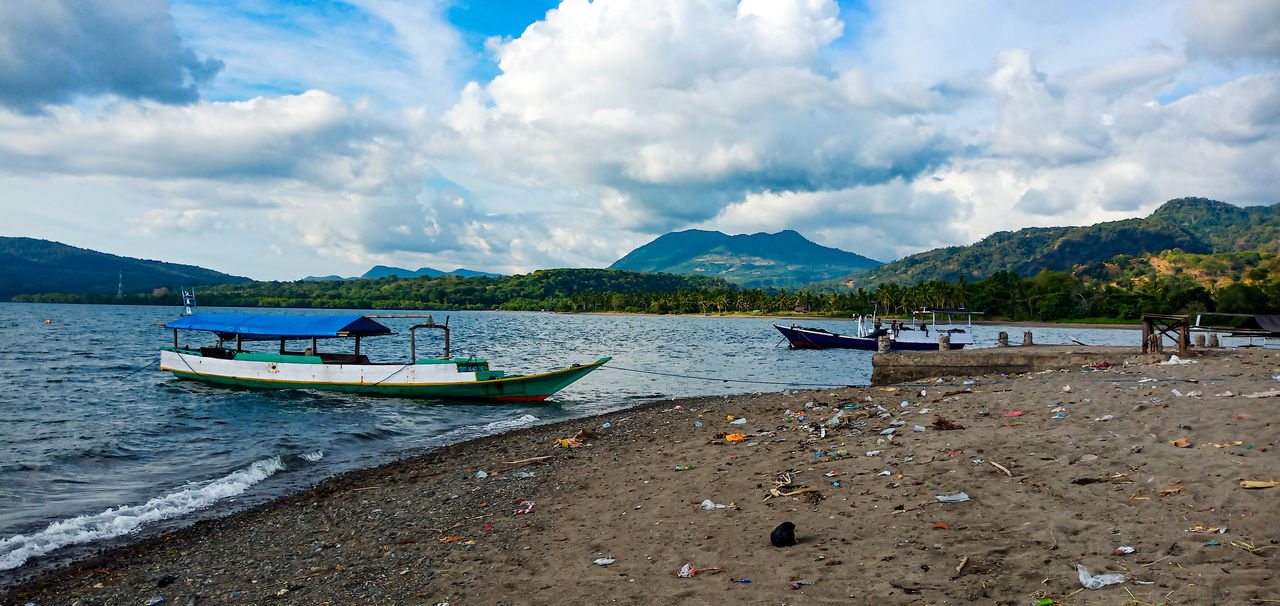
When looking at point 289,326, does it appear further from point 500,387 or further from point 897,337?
point 897,337

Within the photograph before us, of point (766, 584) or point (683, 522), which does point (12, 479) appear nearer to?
point (683, 522)

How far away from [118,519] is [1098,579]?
1245cm

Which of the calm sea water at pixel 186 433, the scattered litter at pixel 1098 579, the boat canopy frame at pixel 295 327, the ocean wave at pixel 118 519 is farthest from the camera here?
the boat canopy frame at pixel 295 327

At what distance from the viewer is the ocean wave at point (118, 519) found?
351 inches

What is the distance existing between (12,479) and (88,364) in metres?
32.0

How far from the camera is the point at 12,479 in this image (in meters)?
13.0

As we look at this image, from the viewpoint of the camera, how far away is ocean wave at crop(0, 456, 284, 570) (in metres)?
8.91

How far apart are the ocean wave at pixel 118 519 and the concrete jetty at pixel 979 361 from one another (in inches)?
796

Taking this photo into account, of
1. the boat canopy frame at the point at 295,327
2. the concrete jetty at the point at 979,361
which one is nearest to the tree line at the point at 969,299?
the concrete jetty at the point at 979,361

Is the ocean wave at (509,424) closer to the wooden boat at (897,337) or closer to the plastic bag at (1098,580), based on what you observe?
the plastic bag at (1098,580)

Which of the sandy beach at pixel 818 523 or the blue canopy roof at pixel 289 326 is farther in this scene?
the blue canopy roof at pixel 289 326

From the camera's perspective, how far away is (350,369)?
24.1 metres

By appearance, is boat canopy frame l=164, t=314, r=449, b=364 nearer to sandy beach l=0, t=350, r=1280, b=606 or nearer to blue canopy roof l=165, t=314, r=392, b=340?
blue canopy roof l=165, t=314, r=392, b=340

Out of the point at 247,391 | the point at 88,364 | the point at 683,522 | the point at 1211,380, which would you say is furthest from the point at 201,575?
the point at 88,364
